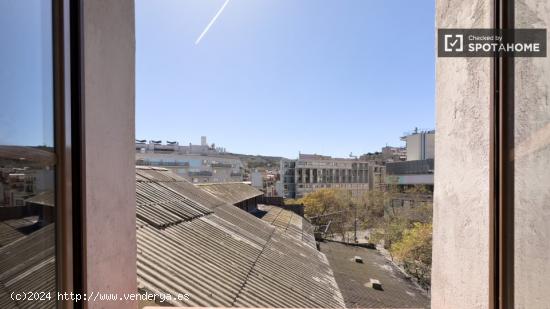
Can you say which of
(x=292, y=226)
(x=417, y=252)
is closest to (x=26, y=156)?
(x=292, y=226)

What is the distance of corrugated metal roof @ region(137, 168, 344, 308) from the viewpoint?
2.36 meters

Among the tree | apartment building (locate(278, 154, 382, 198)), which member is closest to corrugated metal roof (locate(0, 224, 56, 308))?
the tree

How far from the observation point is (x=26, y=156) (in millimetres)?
819

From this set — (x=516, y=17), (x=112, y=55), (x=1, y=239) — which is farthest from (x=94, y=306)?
(x=516, y=17)

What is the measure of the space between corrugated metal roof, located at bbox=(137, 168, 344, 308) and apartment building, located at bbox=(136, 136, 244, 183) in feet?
101

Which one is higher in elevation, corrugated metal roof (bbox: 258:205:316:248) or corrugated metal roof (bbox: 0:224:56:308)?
corrugated metal roof (bbox: 0:224:56:308)

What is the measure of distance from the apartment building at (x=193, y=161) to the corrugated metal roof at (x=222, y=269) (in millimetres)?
30914

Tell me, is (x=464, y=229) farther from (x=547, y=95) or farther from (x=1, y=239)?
(x=1, y=239)

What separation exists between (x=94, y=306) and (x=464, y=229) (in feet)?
5.15

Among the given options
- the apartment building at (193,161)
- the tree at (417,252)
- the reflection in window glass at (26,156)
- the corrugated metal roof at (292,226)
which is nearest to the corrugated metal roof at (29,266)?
the reflection in window glass at (26,156)

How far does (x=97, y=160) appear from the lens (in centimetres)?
117

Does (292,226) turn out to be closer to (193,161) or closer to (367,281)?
(367,281)

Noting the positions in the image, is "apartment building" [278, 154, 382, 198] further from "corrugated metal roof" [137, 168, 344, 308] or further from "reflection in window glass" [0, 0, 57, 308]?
"reflection in window glass" [0, 0, 57, 308]

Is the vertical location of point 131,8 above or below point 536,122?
above
